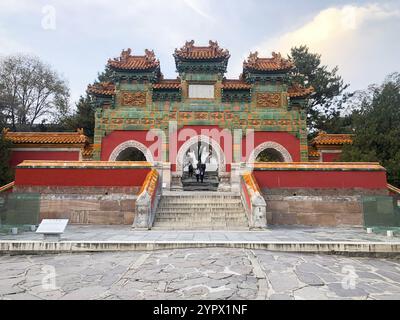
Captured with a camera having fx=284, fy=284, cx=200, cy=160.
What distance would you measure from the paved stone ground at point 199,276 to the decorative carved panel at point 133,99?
453 inches

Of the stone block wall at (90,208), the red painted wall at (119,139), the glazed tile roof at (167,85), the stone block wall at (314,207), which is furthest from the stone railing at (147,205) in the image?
the glazed tile roof at (167,85)

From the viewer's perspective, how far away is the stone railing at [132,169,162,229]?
27.8 ft

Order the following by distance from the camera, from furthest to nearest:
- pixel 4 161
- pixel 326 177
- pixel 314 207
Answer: pixel 4 161, pixel 326 177, pixel 314 207

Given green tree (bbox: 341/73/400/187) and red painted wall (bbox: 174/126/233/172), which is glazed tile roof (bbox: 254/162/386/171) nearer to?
green tree (bbox: 341/73/400/187)

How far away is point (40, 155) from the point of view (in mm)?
15836

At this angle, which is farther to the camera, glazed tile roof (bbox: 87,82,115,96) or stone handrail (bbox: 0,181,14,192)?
glazed tile roof (bbox: 87,82,115,96)

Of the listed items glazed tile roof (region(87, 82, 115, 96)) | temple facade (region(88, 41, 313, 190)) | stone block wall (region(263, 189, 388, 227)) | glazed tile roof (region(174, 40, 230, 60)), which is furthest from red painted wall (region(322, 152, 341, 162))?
glazed tile roof (region(87, 82, 115, 96))

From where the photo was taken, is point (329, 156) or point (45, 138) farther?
point (329, 156)

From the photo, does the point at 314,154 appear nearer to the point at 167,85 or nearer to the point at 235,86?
the point at 235,86

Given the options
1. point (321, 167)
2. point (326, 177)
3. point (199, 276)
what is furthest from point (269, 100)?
point (199, 276)

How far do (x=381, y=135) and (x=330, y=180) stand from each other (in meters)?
4.74

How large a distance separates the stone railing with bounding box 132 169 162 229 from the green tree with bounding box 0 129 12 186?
808 centimetres

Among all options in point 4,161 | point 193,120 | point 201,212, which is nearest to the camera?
point 201,212
